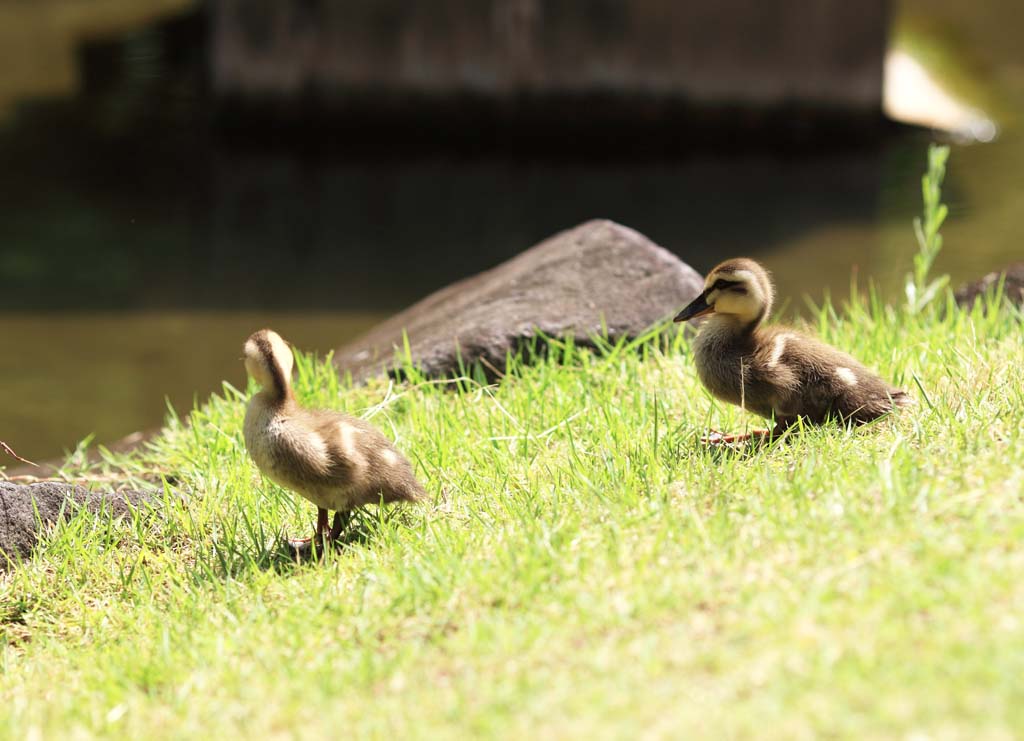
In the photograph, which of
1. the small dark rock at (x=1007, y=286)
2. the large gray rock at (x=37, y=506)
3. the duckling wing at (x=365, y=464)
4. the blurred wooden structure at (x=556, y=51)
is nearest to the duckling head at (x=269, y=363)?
the duckling wing at (x=365, y=464)

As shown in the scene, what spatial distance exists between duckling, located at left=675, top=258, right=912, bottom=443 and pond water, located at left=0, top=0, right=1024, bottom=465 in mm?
1984

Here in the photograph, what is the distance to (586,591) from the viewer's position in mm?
3783

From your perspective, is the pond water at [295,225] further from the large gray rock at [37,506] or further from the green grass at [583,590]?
the large gray rock at [37,506]

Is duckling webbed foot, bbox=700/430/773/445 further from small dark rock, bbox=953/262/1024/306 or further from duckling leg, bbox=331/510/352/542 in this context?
small dark rock, bbox=953/262/1024/306

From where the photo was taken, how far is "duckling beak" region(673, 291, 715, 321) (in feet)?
17.0

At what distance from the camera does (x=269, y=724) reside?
343 cm

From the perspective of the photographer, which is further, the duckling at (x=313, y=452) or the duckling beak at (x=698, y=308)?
the duckling beak at (x=698, y=308)

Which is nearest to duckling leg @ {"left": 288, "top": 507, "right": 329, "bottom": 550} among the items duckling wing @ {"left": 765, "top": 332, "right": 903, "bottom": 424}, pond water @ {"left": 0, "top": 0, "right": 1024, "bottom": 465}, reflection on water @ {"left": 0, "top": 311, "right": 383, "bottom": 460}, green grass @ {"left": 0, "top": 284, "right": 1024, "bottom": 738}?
green grass @ {"left": 0, "top": 284, "right": 1024, "bottom": 738}

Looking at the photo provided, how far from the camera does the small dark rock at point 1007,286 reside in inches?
290

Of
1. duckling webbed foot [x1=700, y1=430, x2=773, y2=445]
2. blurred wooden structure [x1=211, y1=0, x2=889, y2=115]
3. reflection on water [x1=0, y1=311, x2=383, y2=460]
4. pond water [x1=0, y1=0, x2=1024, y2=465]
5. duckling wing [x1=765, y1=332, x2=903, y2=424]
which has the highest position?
blurred wooden structure [x1=211, y1=0, x2=889, y2=115]

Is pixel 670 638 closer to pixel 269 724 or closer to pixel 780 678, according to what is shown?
pixel 780 678

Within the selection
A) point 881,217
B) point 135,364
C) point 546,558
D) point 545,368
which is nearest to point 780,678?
point 546,558

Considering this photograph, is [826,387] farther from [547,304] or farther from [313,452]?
[547,304]

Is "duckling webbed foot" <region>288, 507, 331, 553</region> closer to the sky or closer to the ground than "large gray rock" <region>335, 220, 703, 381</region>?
closer to the ground
